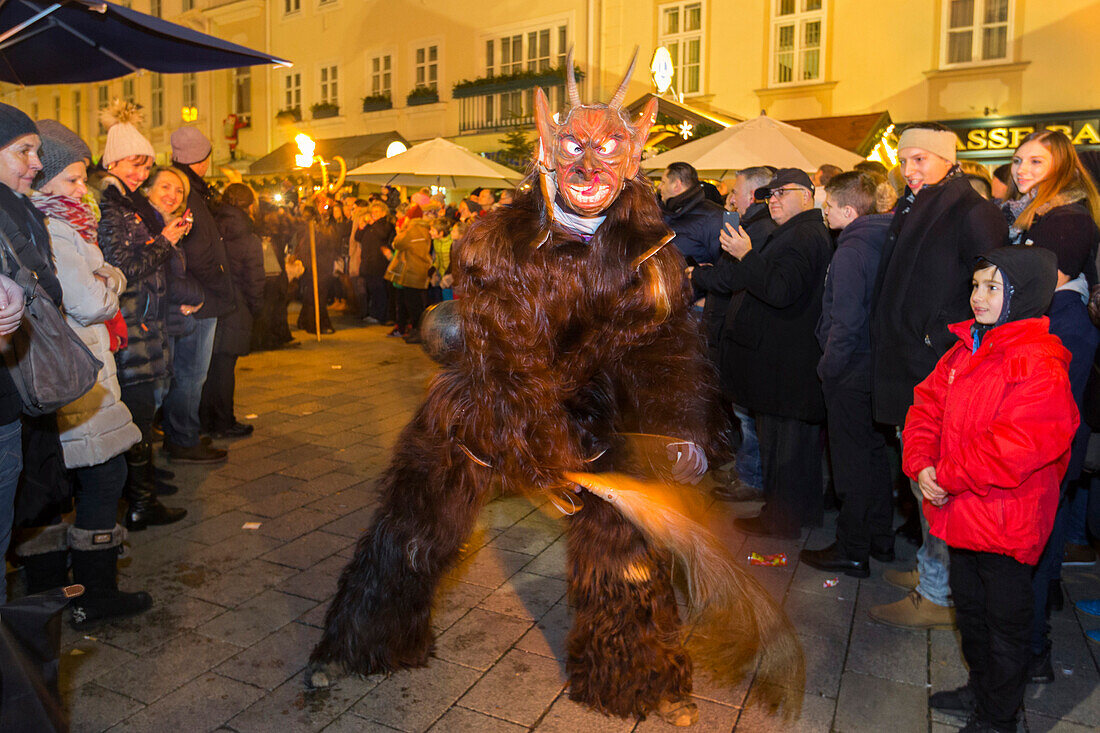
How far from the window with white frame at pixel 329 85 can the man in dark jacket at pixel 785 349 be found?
23.0 m

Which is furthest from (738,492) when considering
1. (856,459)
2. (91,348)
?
(91,348)

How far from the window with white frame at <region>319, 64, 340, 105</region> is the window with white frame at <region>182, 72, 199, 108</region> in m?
5.93

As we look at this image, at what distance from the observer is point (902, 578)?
165 inches

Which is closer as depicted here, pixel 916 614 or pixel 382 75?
pixel 916 614

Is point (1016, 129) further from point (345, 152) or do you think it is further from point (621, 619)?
point (345, 152)

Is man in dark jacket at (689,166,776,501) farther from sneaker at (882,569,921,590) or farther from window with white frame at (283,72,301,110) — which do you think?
window with white frame at (283,72,301,110)

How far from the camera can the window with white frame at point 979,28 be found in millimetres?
14812

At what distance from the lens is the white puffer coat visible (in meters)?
3.32

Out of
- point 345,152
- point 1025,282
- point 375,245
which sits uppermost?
point 345,152

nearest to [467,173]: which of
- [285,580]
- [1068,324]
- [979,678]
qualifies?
[285,580]

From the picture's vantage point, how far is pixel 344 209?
584 inches

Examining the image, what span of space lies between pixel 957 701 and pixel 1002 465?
3.24ft

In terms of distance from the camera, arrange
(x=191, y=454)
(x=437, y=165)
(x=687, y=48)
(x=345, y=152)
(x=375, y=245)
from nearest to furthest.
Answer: (x=191, y=454)
(x=437, y=165)
(x=375, y=245)
(x=687, y=48)
(x=345, y=152)

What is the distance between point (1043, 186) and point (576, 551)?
2727 millimetres
